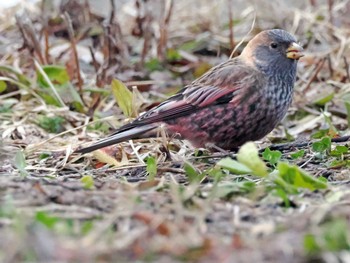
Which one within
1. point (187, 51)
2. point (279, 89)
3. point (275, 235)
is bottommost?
point (187, 51)

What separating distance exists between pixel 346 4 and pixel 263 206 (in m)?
5.75

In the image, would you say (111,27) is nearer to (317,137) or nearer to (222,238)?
(317,137)

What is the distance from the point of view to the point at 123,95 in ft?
17.0

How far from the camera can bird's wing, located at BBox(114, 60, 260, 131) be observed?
5090 millimetres

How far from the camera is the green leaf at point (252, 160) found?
3.47 metres

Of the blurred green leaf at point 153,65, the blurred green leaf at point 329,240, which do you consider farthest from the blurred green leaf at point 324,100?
the blurred green leaf at point 329,240

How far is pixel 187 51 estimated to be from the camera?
803 cm

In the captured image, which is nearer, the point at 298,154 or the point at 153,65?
the point at 298,154

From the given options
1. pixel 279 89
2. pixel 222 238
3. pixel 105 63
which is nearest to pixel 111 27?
pixel 105 63

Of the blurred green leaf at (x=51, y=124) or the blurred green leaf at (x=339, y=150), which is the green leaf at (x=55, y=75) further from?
the blurred green leaf at (x=339, y=150)

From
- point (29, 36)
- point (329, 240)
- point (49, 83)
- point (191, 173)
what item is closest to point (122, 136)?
point (191, 173)

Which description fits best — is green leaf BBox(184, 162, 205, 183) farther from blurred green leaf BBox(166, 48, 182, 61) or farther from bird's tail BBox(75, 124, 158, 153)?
blurred green leaf BBox(166, 48, 182, 61)

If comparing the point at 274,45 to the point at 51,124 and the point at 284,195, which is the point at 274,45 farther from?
the point at 284,195

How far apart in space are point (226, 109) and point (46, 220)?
2499mm
